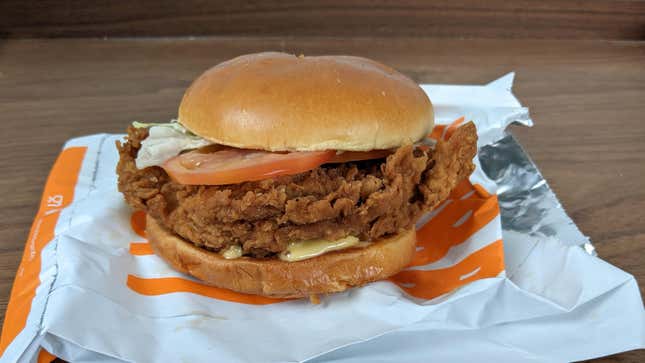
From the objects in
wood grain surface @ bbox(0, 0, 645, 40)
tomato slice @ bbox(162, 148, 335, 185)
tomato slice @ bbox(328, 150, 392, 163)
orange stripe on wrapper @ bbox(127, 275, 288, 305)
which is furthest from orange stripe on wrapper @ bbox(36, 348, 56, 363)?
wood grain surface @ bbox(0, 0, 645, 40)

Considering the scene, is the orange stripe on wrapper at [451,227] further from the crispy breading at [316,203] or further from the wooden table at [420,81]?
the wooden table at [420,81]

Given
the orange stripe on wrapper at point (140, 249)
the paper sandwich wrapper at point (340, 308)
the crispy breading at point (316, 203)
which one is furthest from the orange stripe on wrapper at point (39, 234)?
the crispy breading at point (316, 203)

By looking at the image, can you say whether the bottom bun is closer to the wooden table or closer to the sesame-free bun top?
the sesame-free bun top

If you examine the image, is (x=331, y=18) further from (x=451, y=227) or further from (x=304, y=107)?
(x=304, y=107)

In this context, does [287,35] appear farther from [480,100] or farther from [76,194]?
[76,194]

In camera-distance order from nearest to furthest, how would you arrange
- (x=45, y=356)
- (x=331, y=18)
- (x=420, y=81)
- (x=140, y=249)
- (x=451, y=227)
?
1. (x=45, y=356)
2. (x=140, y=249)
3. (x=451, y=227)
4. (x=420, y=81)
5. (x=331, y=18)

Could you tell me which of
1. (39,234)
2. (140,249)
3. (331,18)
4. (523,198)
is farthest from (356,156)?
(331,18)
